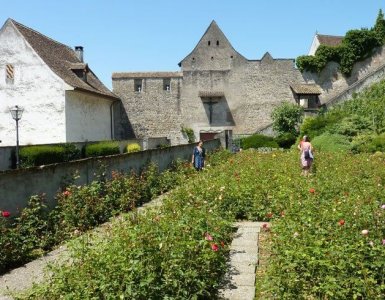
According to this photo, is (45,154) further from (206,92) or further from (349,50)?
(349,50)

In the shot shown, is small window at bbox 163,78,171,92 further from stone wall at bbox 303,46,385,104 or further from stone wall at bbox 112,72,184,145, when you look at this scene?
stone wall at bbox 303,46,385,104

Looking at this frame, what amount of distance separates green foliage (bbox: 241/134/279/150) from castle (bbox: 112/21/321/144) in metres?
4.50

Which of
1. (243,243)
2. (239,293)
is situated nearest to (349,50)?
(243,243)

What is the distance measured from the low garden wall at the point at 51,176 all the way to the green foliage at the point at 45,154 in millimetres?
6026

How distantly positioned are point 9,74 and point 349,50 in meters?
25.1

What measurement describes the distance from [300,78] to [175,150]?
23.0 meters

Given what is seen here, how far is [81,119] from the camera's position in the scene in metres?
25.9

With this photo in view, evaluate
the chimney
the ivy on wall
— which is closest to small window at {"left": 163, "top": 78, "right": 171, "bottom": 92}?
the chimney

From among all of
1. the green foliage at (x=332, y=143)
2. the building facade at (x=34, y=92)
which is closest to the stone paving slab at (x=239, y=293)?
the green foliage at (x=332, y=143)

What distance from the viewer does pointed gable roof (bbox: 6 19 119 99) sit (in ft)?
80.5

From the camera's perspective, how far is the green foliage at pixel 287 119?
33.0m

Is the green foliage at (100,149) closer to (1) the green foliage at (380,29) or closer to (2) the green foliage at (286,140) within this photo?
A: (2) the green foliage at (286,140)

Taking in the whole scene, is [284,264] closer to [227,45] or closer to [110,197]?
[110,197]

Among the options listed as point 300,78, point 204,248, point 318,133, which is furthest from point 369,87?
point 204,248
